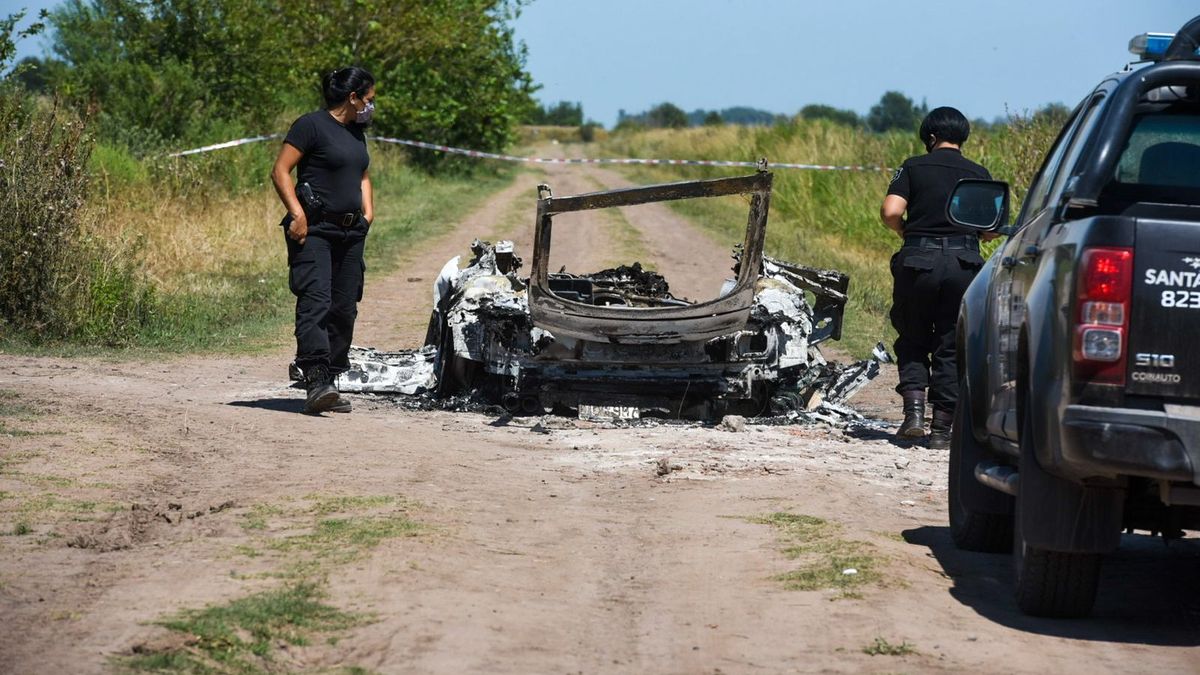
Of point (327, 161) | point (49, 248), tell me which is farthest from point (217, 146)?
point (327, 161)

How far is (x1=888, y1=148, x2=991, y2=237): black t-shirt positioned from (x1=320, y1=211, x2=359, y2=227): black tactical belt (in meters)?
3.19

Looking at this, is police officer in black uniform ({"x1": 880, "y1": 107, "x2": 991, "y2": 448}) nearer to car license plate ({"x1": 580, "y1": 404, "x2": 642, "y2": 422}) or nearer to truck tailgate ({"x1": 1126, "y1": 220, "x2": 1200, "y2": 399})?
car license plate ({"x1": 580, "y1": 404, "x2": 642, "y2": 422})

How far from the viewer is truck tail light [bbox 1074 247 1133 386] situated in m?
4.71

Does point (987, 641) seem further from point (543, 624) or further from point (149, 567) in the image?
point (149, 567)

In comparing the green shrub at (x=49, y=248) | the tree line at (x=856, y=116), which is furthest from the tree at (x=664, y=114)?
the green shrub at (x=49, y=248)

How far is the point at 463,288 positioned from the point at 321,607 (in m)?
5.38

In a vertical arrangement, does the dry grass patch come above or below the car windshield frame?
below

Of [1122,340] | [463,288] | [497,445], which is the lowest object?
Answer: [497,445]

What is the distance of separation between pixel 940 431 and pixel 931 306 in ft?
2.41

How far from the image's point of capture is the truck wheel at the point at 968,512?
6574 mm

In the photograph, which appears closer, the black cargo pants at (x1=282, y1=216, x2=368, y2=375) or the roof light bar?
the roof light bar

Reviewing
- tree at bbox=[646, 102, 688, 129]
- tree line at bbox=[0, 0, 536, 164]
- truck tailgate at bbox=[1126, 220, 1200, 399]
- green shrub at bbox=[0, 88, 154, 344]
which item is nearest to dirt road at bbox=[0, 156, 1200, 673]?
truck tailgate at bbox=[1126, 220, 1200, 399]

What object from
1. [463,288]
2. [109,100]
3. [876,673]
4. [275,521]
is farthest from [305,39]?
[876,673]

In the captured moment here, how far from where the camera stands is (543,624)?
5.11 m
